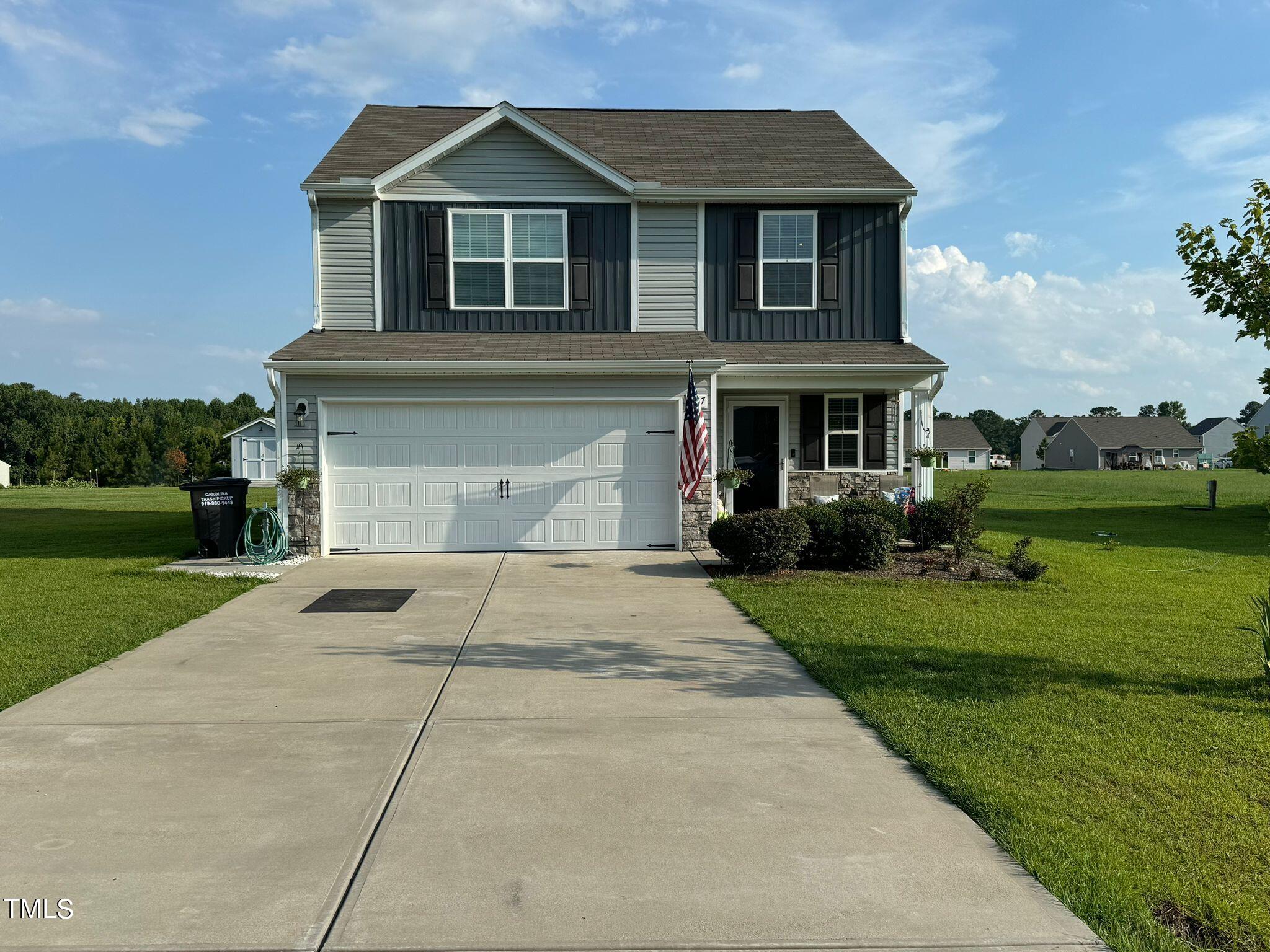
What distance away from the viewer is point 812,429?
16.1 metres

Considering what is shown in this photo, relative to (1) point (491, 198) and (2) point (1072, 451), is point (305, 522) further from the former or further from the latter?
(2) point (1072, 451)

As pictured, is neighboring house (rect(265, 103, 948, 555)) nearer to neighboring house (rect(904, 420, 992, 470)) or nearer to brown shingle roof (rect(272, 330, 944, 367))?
brown shingle roof (rect(272, 330, 944, 367))

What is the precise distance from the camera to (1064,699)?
5973 mm

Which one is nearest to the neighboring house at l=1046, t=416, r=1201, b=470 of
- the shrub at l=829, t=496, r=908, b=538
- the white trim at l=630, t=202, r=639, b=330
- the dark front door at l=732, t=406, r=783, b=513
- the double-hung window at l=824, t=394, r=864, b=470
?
the double-hung window at l=824, t=394, r=864, b=470

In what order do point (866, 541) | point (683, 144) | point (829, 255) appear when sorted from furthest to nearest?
point (683, 144) < point (829, 255) < point (866, 541)

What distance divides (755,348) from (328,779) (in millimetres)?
11997

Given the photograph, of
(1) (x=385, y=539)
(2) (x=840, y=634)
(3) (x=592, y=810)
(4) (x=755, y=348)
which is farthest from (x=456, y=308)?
(3) (x=592, y=810)

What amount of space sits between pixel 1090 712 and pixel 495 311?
11745mm

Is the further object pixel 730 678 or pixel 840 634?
pixel 840 634

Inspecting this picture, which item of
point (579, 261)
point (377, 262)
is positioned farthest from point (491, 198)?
point (377, 262)

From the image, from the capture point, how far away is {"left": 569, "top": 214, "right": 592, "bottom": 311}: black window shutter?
15.4 metres

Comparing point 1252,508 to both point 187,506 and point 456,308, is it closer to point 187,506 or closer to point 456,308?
point 456,308

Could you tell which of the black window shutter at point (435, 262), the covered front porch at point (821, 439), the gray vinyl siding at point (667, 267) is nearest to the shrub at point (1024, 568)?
the covered front porch at point (821, 439)

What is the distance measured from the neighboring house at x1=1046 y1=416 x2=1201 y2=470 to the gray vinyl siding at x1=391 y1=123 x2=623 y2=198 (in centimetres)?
8401
